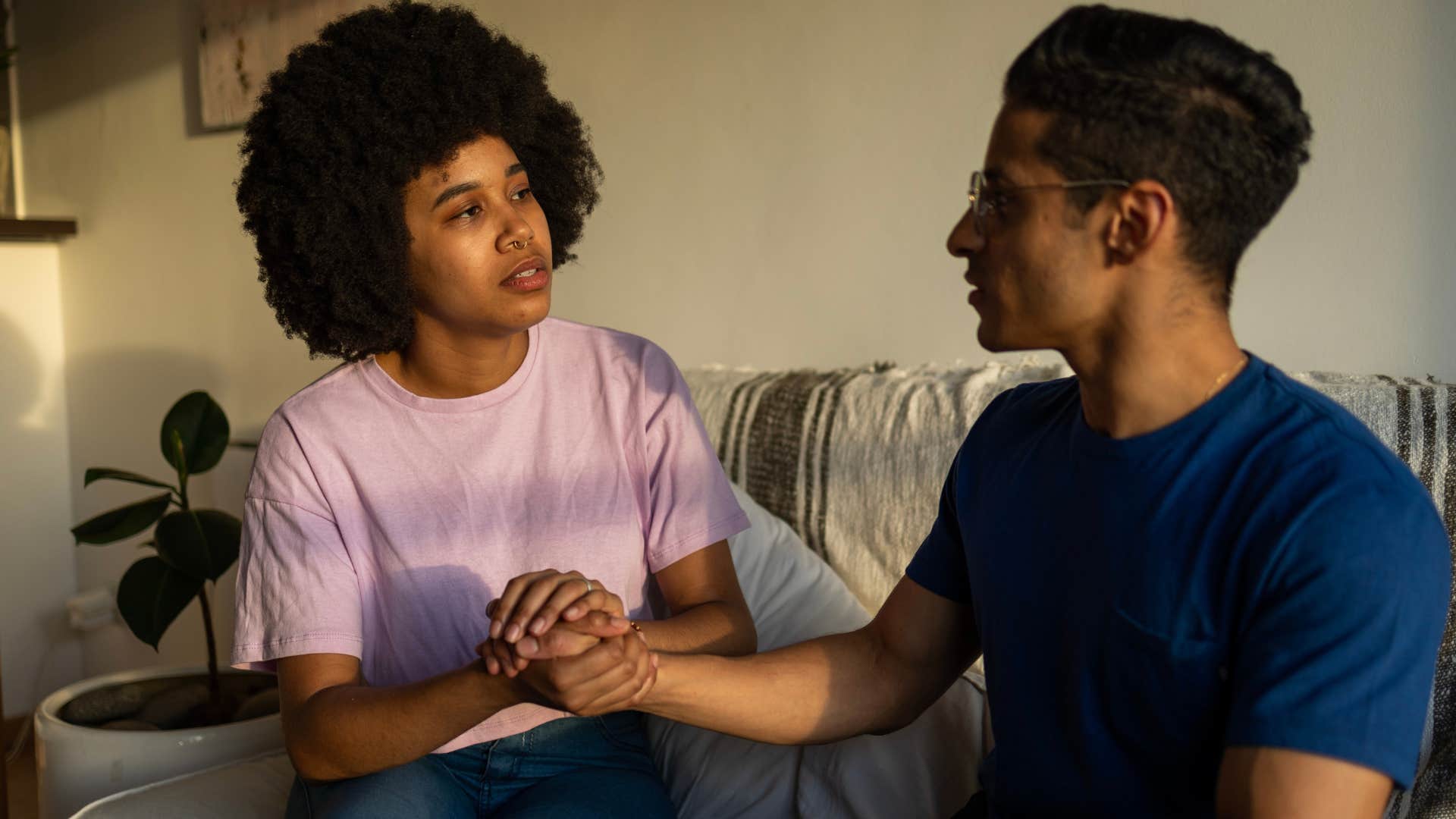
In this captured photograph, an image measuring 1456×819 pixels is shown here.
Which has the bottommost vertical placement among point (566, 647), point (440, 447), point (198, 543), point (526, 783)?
point (526, 783)

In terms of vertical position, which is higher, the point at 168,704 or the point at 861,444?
the point at 861,444

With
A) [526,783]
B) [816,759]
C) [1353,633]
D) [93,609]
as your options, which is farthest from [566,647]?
[93,609]

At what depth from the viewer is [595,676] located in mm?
1180

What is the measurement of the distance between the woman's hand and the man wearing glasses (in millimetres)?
391

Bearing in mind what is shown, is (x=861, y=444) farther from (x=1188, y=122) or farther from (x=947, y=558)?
(x=1188, y=122)

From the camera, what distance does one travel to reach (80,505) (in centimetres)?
372

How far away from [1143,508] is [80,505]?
3.55 metres

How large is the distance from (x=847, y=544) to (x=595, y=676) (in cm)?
79

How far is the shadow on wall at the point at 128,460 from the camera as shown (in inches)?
137

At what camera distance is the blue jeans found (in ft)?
4.42

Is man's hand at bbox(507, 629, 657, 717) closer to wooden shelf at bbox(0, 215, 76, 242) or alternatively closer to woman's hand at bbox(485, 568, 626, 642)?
woman's hand at bbox(485, 568, 626, 642)

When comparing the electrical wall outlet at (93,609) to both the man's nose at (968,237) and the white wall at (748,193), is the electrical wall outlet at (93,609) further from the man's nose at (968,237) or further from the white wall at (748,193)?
the man's nose at (968,237)

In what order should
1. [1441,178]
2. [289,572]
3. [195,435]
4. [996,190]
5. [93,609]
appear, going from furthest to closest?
[93,609] < [195,435] < [1441,178] < [289,572] < [996,190]

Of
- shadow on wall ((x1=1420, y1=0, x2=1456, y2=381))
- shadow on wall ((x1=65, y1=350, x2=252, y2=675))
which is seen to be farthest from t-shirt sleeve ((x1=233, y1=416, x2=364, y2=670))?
shadow on wall ((x1=65, y1=350, x2=252, y2=675))
